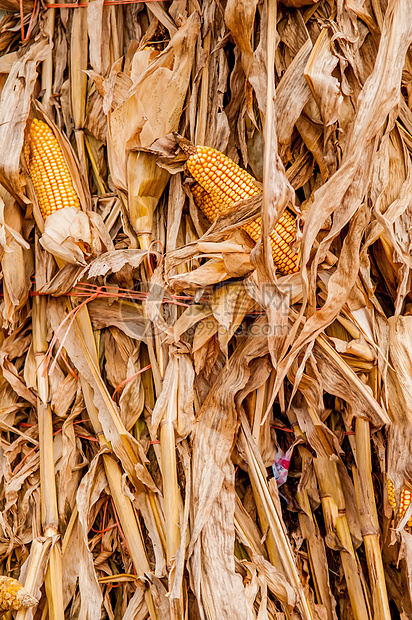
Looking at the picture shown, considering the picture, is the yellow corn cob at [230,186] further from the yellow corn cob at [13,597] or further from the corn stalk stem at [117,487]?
the yellow corn cob at [13,597]

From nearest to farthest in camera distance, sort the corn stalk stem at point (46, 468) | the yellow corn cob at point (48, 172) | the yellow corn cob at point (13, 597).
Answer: the yellow corn cob at point (13, 597) < the corn stalk stem at point (46, 468) < the yellow corn cob at point (48, 172)

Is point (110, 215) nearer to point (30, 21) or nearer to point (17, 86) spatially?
point (17, 86)

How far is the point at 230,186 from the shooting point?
105cm

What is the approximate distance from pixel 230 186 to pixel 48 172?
0.41 metres

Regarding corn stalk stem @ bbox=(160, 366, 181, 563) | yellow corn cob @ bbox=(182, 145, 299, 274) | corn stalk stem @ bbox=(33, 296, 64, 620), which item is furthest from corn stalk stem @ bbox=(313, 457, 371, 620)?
corn stalk stem @ bbox=(33, 296, 64, 620)

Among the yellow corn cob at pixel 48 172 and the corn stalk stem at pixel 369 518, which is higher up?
the yellow corn cob at pixel 48 172

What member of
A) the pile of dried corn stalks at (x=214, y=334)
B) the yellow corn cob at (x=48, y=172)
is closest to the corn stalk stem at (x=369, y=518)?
the pile of dried corn stalks at (x=214, y=334)

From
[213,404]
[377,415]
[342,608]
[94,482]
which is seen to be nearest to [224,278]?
[213,404]

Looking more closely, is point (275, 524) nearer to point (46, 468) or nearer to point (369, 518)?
point (369, 518)

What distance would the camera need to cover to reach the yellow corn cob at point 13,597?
917 mm

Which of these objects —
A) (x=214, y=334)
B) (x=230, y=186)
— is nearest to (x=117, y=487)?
(x=214, y=334)

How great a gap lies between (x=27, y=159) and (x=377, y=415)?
3.08 feet

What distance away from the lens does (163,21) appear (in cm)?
122

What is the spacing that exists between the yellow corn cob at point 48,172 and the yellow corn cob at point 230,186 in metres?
0.29
